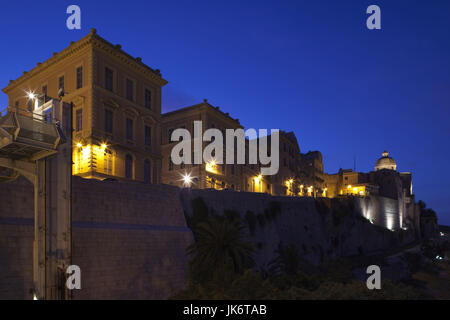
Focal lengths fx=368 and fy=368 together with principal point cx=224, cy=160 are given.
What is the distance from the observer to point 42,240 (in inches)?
648

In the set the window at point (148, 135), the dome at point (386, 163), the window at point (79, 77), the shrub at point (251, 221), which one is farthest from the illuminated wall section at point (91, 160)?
the dome at point (386, 163)

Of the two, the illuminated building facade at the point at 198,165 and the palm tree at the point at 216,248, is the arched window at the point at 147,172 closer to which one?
the illuminated building facade at the point at 198,165

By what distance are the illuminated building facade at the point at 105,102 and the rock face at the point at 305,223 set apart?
32.2 feet

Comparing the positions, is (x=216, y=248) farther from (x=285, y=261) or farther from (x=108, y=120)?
(x=108, y=120)

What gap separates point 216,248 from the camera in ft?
89.4

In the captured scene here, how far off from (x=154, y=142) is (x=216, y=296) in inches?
890

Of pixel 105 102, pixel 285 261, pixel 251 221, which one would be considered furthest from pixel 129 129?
pixel 285 261

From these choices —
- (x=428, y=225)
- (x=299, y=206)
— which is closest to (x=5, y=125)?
(x=299, y=206)

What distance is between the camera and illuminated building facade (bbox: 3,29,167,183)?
34.9m

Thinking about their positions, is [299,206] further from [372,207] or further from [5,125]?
[5,125]

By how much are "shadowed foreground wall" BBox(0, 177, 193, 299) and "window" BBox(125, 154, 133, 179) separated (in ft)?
35.2

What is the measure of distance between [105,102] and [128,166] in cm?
691

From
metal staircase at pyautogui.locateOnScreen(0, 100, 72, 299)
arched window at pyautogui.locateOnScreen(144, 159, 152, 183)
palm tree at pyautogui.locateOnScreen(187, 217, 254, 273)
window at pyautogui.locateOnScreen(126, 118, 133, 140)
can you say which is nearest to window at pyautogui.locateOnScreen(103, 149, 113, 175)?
window at pyautogui.locateOnScreen(126, 118, 133, 140)

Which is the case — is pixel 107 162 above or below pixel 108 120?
below
